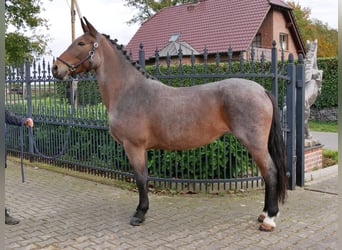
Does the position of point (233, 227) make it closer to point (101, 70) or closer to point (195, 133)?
point (195, 133)

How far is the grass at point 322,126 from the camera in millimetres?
14584

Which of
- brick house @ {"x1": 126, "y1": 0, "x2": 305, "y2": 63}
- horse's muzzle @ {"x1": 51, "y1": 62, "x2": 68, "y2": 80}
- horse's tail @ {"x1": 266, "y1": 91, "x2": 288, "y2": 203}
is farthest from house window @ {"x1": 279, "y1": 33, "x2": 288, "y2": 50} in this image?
horse's muzzle @ {"x1": 51, "y1": 62, "x2": 68, "y2": 80}

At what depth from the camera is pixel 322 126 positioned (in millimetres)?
15523

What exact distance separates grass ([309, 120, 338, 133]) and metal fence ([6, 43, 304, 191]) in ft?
28.7

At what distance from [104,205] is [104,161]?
169 centimetres

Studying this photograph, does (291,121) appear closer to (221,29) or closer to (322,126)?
(322,126)

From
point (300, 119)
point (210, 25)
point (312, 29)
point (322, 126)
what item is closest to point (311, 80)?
point (300, 119)

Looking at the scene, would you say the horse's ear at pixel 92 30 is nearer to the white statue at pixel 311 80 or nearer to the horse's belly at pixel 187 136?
the horse's belly at pixel 187 136

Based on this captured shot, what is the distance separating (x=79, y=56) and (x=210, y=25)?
815 inches

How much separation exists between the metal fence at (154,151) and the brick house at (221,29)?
1310 centimetres

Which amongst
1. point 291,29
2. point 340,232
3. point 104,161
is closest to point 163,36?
point 291,29

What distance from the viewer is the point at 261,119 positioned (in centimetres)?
400

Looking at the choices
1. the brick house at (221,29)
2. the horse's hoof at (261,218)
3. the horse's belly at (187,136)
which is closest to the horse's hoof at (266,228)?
the horse's hoof at (261,218)

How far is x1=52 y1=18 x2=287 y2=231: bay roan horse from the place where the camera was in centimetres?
403
